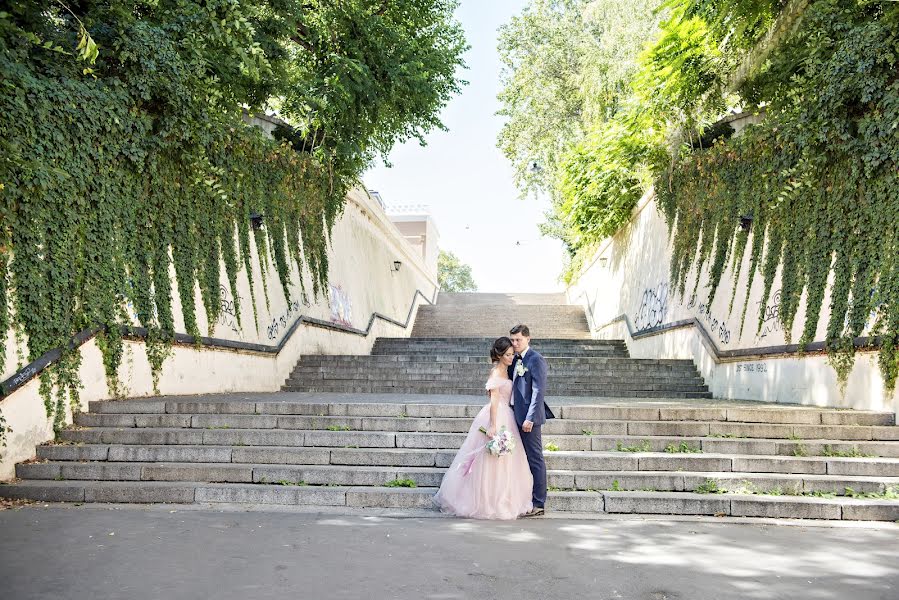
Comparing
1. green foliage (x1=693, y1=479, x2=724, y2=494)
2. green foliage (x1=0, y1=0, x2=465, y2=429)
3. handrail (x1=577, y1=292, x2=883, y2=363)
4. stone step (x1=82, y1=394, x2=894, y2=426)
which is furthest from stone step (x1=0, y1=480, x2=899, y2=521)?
handrail (x1=577, y1=292, x2=883, y2=363)

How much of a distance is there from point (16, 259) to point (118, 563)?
14.5 feet

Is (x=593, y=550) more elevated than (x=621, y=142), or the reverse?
(x=621, y=142)

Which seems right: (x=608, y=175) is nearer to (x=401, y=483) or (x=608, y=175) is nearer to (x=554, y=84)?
(x=554, y=84)

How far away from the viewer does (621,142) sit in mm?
17156

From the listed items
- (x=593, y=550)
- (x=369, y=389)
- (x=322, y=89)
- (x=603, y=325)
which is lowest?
(x=593, y=550)

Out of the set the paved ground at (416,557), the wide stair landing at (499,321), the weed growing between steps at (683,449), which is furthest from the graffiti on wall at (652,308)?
the paved ground at (416,557)

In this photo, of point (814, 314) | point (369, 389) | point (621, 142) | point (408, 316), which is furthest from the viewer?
point (408, 316)

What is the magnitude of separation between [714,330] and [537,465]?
787 cm

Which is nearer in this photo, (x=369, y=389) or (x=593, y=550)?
Result: (x=593, y=550)

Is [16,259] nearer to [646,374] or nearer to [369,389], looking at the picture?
[369,389]

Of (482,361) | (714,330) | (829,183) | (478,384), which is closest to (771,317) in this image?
(714,330)

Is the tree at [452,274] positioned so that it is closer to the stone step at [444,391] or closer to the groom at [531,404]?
the stone step at [444,391]

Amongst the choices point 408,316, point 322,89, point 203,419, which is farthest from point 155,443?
point 408,316

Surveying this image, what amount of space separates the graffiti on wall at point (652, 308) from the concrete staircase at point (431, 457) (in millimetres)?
7365
